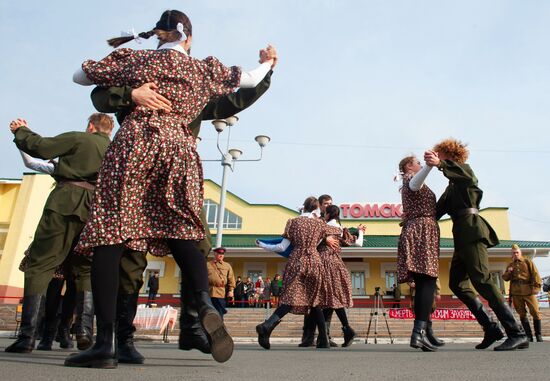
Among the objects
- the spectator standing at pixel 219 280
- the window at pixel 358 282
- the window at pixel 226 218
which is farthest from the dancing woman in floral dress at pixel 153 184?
the window at pixel 226 218

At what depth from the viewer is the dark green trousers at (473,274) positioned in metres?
4.36

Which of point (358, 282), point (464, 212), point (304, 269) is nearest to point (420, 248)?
point (464, 212)

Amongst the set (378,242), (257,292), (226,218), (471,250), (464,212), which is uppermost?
(226,218)

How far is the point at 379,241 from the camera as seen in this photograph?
30.9 m

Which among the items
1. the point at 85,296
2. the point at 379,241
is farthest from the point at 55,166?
the point at 379,241

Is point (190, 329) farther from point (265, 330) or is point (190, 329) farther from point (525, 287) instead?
point (525, 287)

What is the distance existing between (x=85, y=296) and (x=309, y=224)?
2649 millimetres

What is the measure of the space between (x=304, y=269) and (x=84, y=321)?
2.47 m

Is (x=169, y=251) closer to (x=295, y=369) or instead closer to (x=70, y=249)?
(x=295, y=369)

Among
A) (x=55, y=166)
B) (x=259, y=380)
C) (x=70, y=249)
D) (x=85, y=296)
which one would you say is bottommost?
(x=259, y=380)

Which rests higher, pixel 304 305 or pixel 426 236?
pixel 426 236

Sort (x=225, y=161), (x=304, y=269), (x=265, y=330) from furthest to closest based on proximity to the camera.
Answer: (x=225, y=161) → (x=304, y=269) → (x=265, y=330)

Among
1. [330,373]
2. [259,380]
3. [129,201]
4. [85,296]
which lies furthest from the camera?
[85,296]

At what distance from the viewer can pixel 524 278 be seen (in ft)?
30.3
